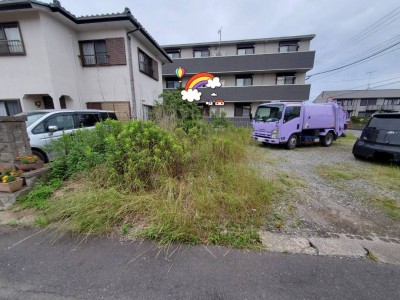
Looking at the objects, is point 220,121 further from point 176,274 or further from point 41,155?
point 176,274

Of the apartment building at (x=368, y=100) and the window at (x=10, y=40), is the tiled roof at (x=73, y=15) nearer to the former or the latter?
the window at (x=10, y=40)

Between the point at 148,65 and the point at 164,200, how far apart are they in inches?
424

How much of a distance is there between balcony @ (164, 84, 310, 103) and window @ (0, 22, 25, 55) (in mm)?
12005

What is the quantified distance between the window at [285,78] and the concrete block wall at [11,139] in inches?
744

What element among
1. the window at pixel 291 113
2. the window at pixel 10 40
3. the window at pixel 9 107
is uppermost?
the window at pixel 10 40

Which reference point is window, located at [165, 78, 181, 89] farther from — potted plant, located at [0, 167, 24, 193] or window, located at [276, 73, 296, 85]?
potted plant, located at [0, 167, 24, 193]

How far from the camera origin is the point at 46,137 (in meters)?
4.75

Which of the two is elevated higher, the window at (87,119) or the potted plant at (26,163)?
the window at (87,119)

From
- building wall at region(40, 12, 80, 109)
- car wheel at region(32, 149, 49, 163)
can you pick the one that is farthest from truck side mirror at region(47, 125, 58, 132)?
building wall at region(40, 12, 80, 109)

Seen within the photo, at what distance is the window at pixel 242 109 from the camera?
18.2m

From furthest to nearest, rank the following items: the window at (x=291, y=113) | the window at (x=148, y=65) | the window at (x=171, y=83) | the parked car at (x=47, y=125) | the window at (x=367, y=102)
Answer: the window at (x=367, y=102) < the window at (x=171, y=83) < the window at (x=148, y=65) < the window at (x=291, y=113) < the parked car at (x=47, y=125)

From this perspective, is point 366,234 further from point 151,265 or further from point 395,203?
point 151,265

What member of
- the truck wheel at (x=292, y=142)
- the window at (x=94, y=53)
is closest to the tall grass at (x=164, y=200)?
the truck wheel at (x=292, y=142)

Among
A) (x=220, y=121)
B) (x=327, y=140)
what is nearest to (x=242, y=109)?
(x=327, y=140)
